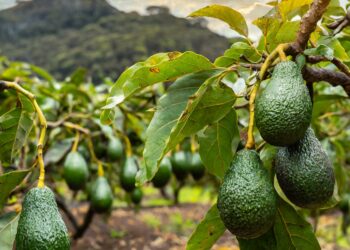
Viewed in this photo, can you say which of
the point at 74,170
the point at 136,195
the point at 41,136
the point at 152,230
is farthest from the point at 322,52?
the point at 152,230

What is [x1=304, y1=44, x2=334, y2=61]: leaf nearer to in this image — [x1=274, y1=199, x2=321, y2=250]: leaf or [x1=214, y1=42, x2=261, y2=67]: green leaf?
[x1=214, y1=42, x2=261, y2=67]: green leaf

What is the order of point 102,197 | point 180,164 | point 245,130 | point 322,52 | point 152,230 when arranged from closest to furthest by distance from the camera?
point 322,52, point 245,130, point 102,197, point 180,164, point 152,230

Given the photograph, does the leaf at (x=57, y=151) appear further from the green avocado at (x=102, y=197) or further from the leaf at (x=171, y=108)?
the leaf at (x=171, y=108)

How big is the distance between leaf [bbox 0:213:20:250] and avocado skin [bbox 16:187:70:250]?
4.9 inches

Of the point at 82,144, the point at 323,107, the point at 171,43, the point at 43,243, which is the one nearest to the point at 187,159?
the point at 82,144

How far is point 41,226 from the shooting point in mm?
948

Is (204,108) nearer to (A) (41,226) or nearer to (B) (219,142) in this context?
(B) (219,142)

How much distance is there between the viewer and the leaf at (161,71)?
3.35ft

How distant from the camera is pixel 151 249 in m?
3.63

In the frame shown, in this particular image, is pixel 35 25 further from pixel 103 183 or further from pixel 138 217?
pixel 103 183

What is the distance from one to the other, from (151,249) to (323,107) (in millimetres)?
2140

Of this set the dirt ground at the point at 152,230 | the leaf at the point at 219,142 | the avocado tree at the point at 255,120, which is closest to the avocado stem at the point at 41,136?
the avocado tree at the point at 255,120

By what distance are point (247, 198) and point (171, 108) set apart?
246mm

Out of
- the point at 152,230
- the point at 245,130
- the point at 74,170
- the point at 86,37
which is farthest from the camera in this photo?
the point at 86,37
